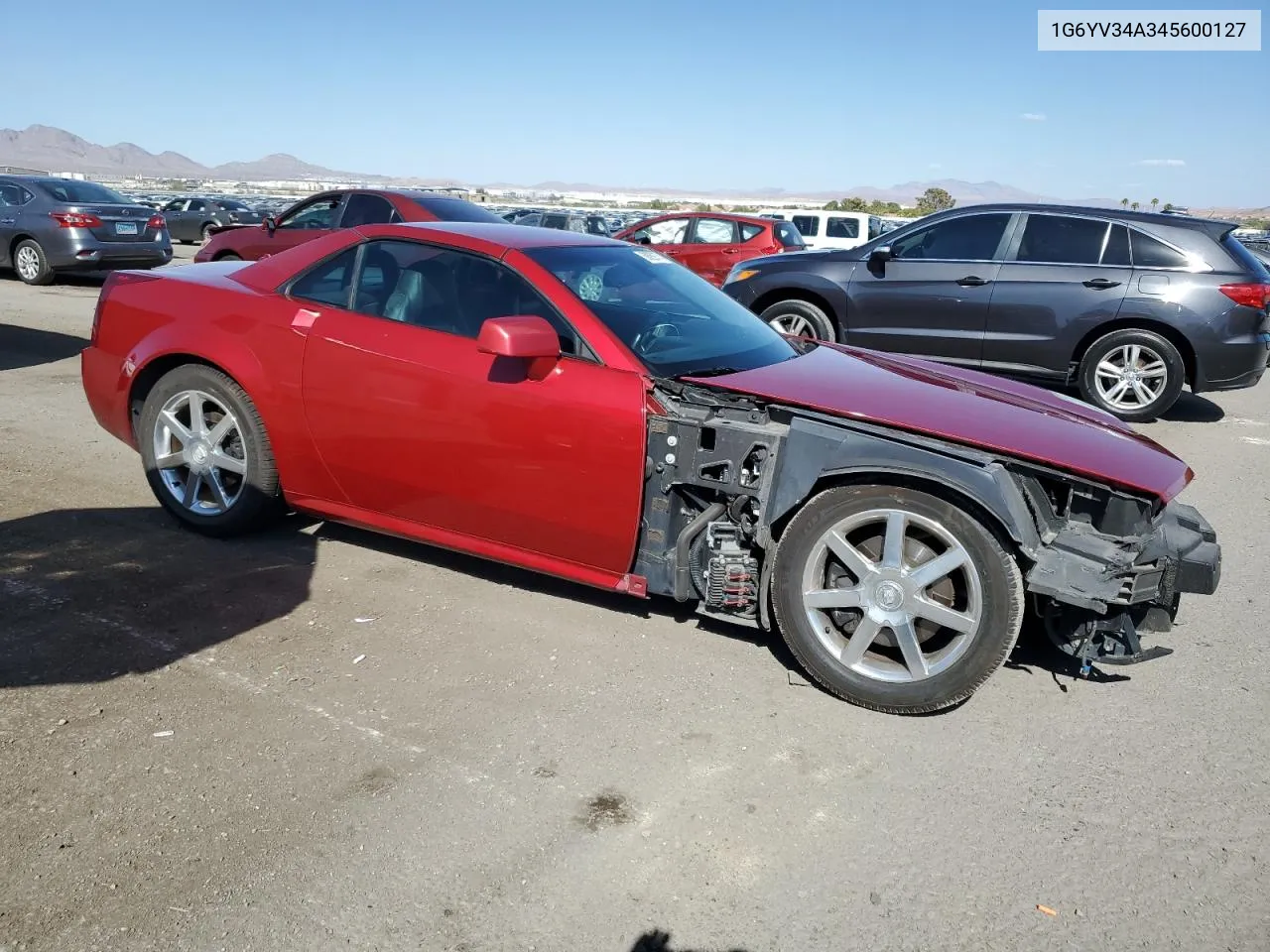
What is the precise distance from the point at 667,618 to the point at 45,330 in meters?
9.29

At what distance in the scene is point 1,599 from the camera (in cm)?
414

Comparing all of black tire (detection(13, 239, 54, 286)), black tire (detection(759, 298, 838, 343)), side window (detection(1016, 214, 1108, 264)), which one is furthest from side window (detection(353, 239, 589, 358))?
black tire (detection(13, 239, 54, 286))

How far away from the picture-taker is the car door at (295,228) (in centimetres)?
1332

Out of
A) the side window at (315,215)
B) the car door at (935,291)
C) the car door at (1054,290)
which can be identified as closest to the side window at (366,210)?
the side window at (315,215)

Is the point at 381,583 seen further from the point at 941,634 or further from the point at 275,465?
the point at 941,634

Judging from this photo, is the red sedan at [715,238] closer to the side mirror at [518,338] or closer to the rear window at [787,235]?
the rear window at [787,235]

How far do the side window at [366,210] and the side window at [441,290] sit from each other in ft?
25.4

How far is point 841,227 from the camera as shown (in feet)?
86.0

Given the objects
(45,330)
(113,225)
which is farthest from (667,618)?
(113,225)

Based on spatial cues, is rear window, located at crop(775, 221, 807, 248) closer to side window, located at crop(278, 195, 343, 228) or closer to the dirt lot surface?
side window, located at crop(278, 195, 343, 228)

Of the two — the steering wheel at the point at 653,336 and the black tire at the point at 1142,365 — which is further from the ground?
the steering wheel at the point at 653,336

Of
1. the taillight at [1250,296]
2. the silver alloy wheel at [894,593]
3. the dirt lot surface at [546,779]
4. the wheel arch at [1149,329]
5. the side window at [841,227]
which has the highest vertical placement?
the side window at [841,227]

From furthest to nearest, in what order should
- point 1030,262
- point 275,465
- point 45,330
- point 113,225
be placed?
1. point 113,225
2. point 45,330
3. point 1030,262
4. point 275,465

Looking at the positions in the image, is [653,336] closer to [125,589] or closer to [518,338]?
[518,338]
